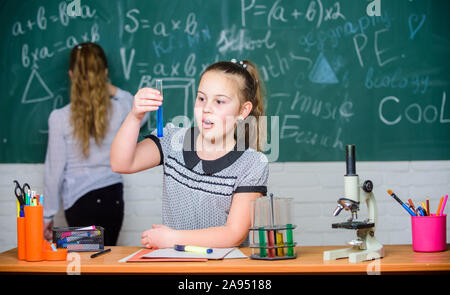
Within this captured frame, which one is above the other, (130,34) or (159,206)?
(130,34)

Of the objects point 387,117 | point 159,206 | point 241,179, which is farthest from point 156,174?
point 241,179

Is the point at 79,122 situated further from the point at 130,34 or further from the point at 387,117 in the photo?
the point at 387,117

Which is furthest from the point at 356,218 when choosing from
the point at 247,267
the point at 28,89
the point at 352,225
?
the point at 28,89

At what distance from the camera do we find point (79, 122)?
127 inches

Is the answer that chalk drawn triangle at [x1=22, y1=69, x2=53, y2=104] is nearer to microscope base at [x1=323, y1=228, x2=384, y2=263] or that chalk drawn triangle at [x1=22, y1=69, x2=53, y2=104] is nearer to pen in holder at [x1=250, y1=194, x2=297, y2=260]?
pen in holder at [x1=250, y1=194, x2=297, y2=260]

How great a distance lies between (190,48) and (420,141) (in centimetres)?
149

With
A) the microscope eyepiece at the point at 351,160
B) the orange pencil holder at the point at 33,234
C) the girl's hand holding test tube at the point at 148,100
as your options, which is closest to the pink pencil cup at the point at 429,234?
the microscope eyepiece at the point at 351,160

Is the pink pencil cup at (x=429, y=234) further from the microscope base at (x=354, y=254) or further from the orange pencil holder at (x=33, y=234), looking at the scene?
the orange pencil holder at (x=33, y=234)

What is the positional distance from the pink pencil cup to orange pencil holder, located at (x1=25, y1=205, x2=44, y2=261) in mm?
1078

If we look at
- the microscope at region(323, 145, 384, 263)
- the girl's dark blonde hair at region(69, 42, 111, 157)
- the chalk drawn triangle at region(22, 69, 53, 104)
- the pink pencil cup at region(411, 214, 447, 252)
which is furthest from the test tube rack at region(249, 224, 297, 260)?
the chalk drawn triangle at region(22, 69, 53, 104)

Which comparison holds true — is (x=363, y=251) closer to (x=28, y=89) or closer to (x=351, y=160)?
(x=351, y=160)

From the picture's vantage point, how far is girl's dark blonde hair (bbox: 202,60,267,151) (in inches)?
80.9

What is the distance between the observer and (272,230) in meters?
1.56

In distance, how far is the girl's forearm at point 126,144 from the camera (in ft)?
6.00
